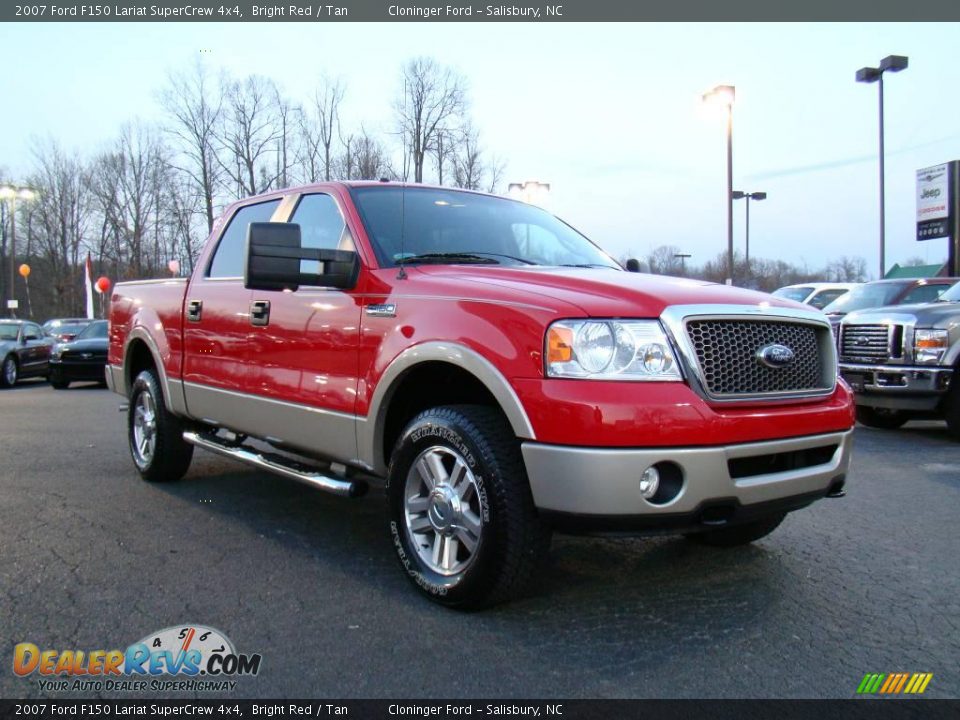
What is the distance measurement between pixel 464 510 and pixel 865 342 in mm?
6749

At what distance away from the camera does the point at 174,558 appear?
4008mm

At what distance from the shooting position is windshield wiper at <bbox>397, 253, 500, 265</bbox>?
391 cm

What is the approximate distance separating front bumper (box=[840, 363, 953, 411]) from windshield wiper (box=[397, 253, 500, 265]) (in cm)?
573

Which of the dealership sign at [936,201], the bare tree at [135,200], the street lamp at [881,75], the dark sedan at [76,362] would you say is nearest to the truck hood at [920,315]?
the dark sedan at [76,362]

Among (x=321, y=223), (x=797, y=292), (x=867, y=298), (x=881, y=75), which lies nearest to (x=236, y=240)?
(x=321, y=223)

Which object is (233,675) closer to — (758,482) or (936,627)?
(758,482)

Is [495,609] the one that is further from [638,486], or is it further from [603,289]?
[603,289]

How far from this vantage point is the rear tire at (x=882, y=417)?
354 inches

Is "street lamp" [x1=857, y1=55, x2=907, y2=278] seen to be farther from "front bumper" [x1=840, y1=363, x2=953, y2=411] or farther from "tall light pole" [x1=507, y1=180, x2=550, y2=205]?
"front bumper" [x1=840, y1=363, x2=953, y2=411]

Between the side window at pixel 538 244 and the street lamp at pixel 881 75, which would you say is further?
the street lamp at pixel 881 75

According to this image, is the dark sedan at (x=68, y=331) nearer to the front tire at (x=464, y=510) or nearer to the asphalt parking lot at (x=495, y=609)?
the asphalt parking lot at (x=495, y=609)

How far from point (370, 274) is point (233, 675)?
6.19 feet

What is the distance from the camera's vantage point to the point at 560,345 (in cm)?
294
